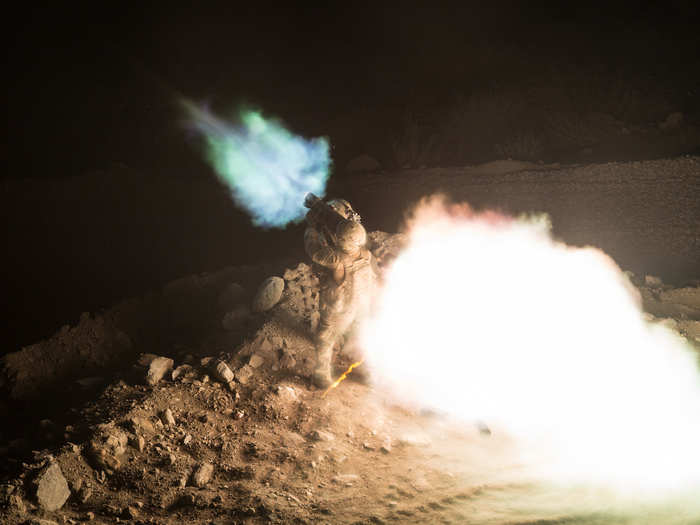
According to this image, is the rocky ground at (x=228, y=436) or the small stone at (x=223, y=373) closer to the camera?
the rocky ground at (x=228, y=436)

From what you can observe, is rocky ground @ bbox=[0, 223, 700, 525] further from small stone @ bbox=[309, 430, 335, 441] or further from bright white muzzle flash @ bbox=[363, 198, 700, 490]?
bright white muzzle flash @ bbox=[363, 198, 700, 490]

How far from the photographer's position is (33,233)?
8617mm

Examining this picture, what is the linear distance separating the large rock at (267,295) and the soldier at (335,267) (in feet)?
3.43

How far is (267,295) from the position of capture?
19.8ft

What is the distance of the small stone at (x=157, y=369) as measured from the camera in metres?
4.69

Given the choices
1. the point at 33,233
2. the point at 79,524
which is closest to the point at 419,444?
the point at 79,524

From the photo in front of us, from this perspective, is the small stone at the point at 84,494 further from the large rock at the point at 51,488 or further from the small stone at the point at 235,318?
the small stone at the point at 235,318

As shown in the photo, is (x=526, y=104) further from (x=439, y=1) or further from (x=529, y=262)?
(x=529, y=262)

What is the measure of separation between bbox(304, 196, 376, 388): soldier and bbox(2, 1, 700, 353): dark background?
3.99m

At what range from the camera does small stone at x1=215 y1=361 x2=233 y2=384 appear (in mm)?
4867

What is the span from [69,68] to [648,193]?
12.6 metres

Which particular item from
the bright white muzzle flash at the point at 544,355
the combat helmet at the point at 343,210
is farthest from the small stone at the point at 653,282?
the combat helmet at the point at 343,210

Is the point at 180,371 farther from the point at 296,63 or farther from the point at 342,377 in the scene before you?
the point at 296,63

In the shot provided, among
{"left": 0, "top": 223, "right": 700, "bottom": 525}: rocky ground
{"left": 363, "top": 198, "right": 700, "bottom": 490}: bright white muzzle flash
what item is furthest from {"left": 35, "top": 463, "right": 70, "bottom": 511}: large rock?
{"left": 363, "top": 198, "right": 700, "bottom": 490}: bright white muzzle flash
